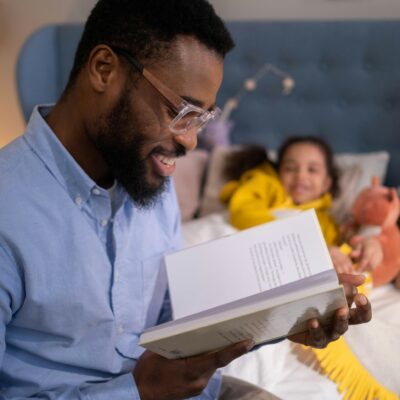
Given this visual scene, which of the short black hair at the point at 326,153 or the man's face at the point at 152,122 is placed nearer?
the man's face at the point at 152,122

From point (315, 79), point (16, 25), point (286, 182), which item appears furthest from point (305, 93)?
point (16, 25)

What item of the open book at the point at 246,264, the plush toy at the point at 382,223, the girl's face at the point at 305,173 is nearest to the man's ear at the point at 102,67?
the open book at the point at 246,264

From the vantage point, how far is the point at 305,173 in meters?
1.93

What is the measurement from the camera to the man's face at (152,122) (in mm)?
792

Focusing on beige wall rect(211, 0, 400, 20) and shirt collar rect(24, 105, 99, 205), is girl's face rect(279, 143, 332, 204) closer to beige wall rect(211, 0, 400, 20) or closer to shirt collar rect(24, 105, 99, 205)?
beige wall rect(211, 0, 400, 20)

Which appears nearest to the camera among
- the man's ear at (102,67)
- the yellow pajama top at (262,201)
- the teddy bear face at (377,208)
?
the man's ear at (102,67)

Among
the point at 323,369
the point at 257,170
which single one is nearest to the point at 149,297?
the point at 323,369

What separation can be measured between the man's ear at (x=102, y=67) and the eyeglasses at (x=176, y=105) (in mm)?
13

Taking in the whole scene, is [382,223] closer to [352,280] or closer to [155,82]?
[352,280]

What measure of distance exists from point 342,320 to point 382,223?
954 mm

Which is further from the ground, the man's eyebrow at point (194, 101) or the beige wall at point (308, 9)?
the beige wall at point (308, 9)

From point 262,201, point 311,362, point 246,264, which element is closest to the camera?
point 246,264

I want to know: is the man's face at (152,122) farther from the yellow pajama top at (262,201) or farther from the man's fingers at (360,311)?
the yellow pajama top at (262,201)

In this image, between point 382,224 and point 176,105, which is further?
point 382,224
